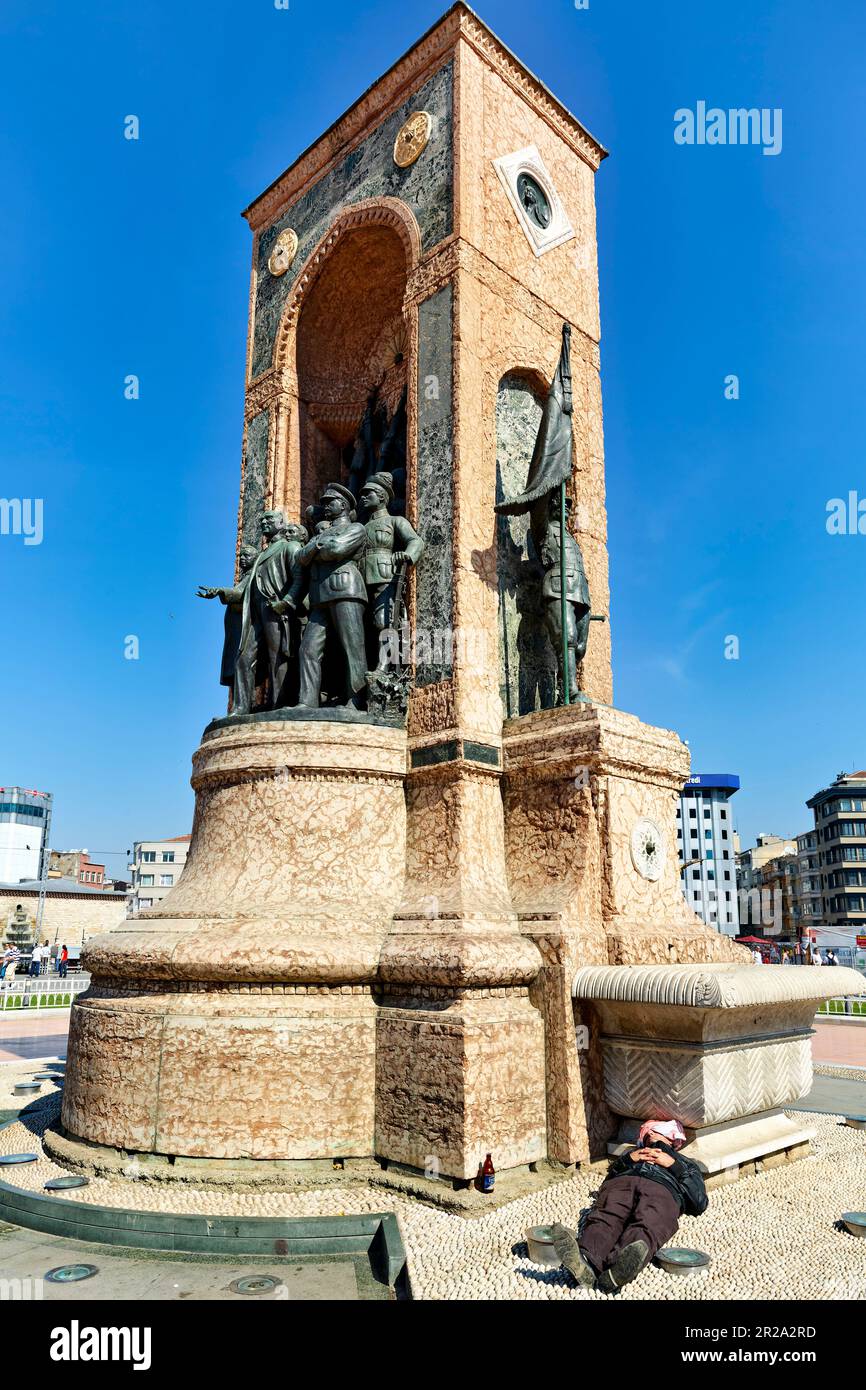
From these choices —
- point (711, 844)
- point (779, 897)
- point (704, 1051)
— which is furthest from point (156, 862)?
point (704, 1051)

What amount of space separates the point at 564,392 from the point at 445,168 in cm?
278

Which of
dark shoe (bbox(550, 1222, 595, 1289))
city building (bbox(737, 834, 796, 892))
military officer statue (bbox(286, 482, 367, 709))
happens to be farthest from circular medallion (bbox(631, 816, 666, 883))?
city building (bbox(737, 834, 796, 892))

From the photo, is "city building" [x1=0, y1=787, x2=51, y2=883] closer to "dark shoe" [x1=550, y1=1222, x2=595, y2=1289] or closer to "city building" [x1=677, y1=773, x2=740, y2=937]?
"city building" [x1=677, y1=773, x2=740, y2=937]

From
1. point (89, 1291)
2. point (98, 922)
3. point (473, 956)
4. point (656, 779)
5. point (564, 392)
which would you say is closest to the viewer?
point (89, 1291)

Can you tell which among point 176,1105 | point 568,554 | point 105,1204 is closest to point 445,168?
point 568,554

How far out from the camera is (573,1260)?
4383 mm

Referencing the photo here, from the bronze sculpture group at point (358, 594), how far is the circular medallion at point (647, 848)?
128 centimetres

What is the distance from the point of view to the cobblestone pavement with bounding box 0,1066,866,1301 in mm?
4465

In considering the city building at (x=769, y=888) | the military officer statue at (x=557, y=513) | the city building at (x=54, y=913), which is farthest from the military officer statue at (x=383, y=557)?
the city building at (x=769, y=888)

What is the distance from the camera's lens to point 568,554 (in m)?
8.91

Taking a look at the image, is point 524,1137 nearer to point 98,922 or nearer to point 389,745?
point 389,745

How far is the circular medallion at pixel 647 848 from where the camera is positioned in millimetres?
7410

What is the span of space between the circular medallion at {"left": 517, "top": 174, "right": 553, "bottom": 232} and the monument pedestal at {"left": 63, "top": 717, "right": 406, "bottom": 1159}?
20.5 ft

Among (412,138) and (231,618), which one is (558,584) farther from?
(412,138)
